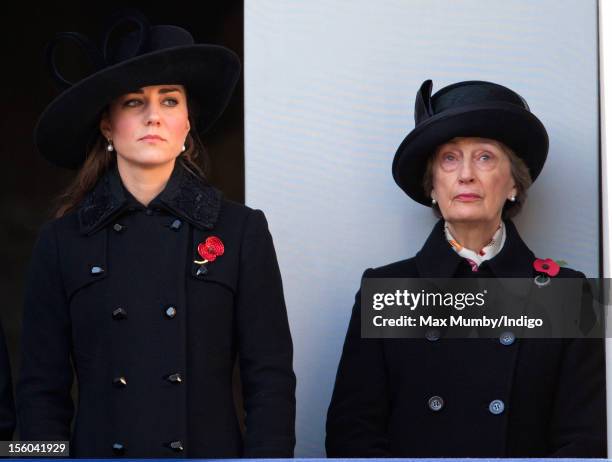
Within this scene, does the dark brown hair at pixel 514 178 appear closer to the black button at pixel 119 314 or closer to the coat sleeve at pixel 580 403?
the coat sleeve at pixel 580 403

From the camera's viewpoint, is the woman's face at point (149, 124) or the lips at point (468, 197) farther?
the lips at point (468, 197)

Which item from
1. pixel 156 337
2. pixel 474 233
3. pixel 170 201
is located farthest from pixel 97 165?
pixel 474 233

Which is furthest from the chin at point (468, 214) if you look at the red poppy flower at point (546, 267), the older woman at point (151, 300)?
the older woman at point (151, 300)

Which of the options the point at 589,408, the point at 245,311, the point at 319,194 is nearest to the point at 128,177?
the point at 245,311

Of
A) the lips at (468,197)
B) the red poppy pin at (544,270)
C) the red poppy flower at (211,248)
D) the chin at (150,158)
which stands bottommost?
the red poppy pin at (544,270)

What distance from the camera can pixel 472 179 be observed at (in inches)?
178

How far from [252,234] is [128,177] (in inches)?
15.0

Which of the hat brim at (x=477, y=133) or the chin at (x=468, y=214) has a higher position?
the hat brim at (x=477, y=133)

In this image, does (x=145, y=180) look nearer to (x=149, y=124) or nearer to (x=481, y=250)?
(x=149, y=124)

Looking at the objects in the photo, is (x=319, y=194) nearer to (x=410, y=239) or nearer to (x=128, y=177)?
(x=410, y=239)

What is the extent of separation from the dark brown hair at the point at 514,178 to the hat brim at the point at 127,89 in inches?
26.4

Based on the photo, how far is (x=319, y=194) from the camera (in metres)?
5.00

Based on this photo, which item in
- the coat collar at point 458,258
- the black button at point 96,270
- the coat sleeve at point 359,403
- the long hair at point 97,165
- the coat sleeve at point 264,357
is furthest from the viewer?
the coat collar at point 458,258

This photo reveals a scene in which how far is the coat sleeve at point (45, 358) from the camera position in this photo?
13.3ft
